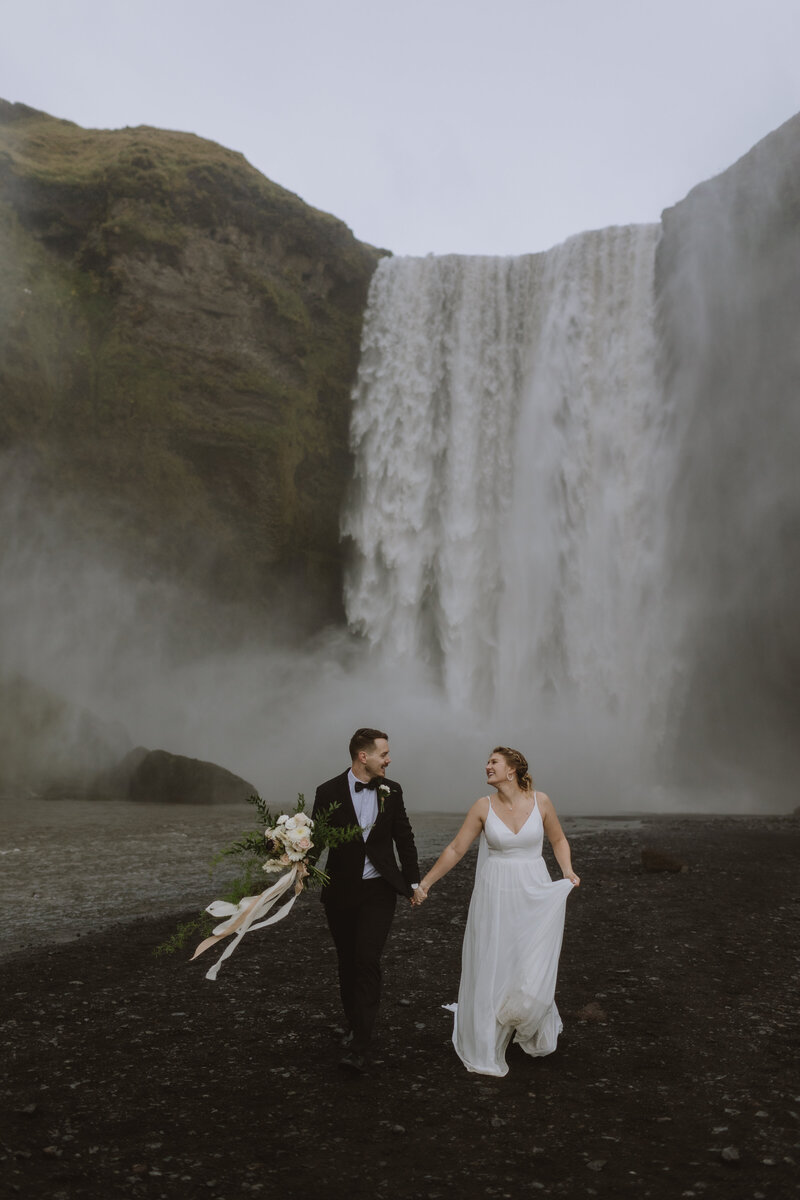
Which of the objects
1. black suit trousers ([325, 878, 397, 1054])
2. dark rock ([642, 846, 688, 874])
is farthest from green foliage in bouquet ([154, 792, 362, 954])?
dark rock ([642, 846, 688, 874])

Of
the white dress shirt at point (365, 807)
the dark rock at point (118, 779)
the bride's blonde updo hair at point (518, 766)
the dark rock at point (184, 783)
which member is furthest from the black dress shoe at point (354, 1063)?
the dark rock at point (118, 779)

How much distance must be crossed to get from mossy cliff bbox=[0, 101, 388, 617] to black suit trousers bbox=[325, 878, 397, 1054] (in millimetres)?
31697

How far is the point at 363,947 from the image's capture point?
6.25m

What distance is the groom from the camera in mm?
6250

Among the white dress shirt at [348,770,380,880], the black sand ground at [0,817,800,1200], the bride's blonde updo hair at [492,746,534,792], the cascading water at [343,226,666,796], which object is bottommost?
the black sand ground at [0,817,800,1200]

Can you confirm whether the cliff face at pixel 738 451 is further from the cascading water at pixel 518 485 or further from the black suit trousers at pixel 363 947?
the black suit trousers at pixel 363 947

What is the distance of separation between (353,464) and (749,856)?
26640 millimetres

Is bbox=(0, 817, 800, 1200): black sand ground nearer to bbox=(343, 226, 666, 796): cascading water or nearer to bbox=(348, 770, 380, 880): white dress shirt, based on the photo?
bbox=(348, 770, 380, 880): white dress shirt

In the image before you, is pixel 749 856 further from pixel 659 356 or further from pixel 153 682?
pixel 153 682

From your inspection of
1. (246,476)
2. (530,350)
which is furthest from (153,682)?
(530,350)

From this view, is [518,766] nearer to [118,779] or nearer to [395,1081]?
[395,1081]

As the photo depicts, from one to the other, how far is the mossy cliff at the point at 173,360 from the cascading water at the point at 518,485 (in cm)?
281

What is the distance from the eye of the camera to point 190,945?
1050 centimetres

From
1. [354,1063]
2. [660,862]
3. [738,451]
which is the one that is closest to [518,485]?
[738,451]
